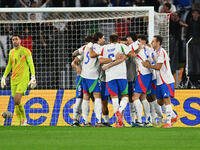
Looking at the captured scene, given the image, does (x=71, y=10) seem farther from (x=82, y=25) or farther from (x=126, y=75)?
(x=126, y=75)

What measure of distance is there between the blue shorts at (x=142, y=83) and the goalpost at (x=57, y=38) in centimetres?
245

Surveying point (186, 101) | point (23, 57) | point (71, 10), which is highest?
point (71, 10)

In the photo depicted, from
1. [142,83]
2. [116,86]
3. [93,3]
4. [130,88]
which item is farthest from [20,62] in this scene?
[93,3]

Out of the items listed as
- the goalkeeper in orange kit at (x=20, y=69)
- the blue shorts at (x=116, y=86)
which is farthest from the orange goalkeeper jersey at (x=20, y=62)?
the blue shorts at (x=116, y=86)

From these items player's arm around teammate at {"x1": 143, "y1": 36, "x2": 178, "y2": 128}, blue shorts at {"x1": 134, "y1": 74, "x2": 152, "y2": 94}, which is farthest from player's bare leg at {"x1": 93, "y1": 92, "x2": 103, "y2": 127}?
player's arm around teammate at {"x1": 143, "y1": 36, "x2": 178, "y2": 128}

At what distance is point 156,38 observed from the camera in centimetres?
1433

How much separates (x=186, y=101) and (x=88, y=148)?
906 cm

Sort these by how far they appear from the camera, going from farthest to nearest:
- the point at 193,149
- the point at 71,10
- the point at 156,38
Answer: the point at 71,10
the point at 156,38
the point at 193,149

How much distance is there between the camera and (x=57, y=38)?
18.3m

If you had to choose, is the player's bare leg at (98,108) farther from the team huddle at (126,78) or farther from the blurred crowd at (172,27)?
the blurred crowd at (172,27)

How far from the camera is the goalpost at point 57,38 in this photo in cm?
1750

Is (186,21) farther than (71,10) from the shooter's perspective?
Yes

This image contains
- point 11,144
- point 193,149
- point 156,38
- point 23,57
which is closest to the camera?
point 193,149

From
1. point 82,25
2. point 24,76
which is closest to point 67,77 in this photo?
point 82,25
